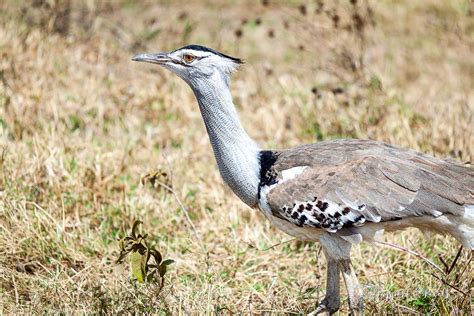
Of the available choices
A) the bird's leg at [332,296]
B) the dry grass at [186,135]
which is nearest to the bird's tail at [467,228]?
the dry grass at [186,135]

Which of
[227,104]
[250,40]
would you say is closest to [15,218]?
[227,104]

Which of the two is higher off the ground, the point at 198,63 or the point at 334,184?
the point at 198,63

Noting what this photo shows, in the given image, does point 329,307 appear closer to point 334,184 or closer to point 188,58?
point 334,184

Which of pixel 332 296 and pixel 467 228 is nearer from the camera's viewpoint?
pixel 467 228

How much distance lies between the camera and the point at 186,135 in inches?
209

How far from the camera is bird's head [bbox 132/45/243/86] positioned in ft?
11.0

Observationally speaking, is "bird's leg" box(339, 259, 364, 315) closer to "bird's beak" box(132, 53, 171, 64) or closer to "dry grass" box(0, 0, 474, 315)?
"dry grass" box(0, 0, 474, 315)

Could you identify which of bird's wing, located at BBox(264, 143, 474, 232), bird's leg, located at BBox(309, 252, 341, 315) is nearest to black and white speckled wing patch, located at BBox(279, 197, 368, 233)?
bird's wing, located at BBox(264, 143, 474, 232)

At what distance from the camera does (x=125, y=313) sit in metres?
3.24

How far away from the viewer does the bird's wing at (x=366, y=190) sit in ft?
10.2

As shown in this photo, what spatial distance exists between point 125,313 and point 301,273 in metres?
0.98

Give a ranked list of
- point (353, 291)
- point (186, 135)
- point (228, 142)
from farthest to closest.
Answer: point (186, 135), point (228, 142), point (353, 291)

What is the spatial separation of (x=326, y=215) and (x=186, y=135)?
2.32 m

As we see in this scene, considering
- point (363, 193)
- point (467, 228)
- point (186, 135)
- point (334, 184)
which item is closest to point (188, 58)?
point (334, 184)
